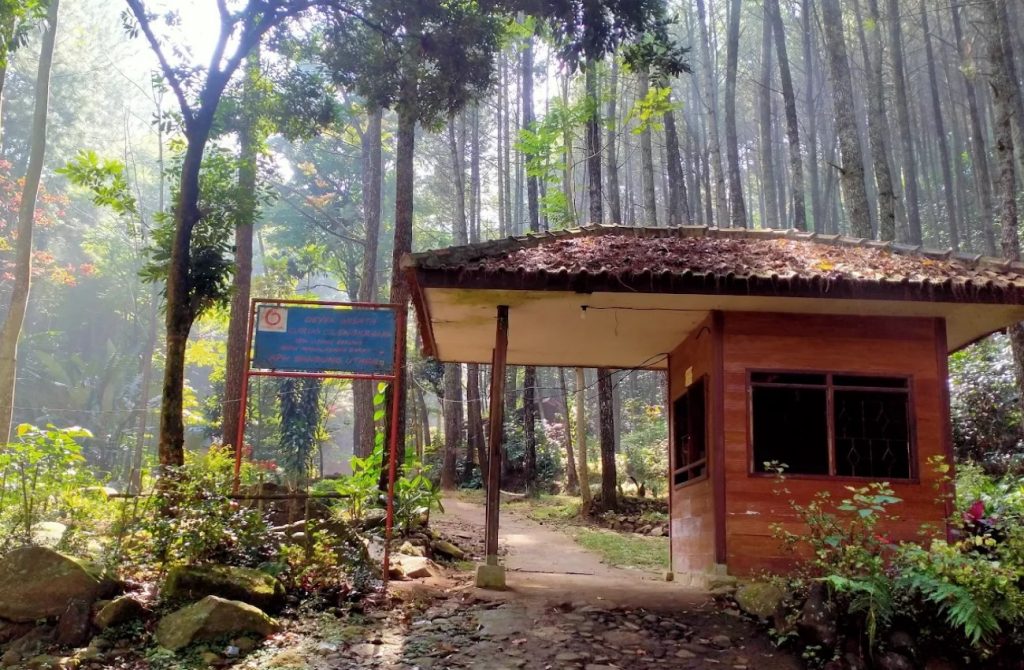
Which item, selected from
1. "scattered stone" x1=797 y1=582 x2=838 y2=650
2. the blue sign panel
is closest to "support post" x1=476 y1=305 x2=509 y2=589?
the blue sign panel

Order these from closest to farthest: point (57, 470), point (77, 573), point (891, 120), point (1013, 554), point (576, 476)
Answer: point (1013, 554)
point (77, 573)
point (57, 470)
point (576, 476)
point (891, 120)

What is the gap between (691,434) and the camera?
8672mm

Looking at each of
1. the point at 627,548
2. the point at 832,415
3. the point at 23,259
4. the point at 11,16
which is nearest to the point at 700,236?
the point at 832,415

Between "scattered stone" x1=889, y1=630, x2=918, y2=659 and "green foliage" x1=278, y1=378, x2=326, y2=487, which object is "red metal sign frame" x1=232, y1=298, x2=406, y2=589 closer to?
"scattered stone" x1=889, y1=630, x2=918, y2=659

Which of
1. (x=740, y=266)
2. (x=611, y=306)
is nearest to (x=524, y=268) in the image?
(x=611, y=306)

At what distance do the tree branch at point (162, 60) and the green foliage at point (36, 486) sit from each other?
3.10 metres

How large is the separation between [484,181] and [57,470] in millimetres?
26264

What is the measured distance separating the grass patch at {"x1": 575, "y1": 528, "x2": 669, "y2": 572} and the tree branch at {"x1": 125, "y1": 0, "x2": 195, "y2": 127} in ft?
26.1

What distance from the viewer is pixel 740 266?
264 inches

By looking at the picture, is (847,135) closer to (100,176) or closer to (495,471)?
(495,471)

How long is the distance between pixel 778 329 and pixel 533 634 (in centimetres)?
377

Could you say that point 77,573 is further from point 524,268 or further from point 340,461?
point 340,461

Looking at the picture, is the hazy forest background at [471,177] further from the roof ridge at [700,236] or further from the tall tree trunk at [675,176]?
the roof ridge at [700,236]

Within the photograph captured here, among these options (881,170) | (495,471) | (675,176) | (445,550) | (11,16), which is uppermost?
(675,176)
